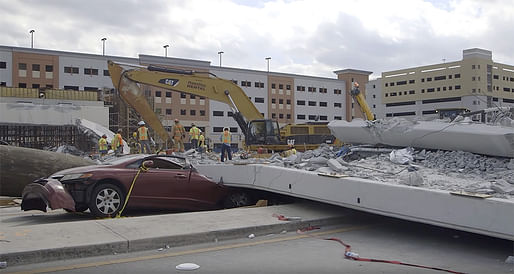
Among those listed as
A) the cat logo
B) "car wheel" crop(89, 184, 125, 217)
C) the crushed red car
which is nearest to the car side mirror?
the crushed red car

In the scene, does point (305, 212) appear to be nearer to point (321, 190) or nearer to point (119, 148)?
point (321, 190)

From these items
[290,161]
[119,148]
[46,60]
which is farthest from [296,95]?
[290,161]

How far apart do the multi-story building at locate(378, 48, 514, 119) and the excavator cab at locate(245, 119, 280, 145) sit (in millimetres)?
30301

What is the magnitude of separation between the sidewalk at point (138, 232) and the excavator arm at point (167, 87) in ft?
43.1

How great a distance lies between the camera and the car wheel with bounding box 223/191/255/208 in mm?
10828

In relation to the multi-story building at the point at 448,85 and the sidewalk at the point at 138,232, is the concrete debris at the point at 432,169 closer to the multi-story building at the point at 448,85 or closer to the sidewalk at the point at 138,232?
the sidewalk at the point at 138,232

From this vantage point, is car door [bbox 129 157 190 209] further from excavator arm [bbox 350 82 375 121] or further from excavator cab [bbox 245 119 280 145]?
excavator cab [bbox 245 119 280 145]

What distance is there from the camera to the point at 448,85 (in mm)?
66312

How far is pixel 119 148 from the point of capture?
23.0 metres

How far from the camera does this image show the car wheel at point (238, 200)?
10828mm

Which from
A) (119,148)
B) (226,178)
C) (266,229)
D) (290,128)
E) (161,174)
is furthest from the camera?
(290,128)

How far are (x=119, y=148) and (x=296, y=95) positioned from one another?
5325cm

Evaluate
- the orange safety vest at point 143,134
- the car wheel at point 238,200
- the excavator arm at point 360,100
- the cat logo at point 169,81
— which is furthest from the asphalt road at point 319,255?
the cat logo at point 169,81

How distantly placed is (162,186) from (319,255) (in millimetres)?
4345
